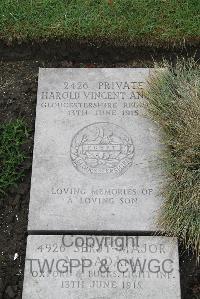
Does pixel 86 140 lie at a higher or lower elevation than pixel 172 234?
higher

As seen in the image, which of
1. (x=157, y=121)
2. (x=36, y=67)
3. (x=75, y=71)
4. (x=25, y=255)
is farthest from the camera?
(x=36, y=67)

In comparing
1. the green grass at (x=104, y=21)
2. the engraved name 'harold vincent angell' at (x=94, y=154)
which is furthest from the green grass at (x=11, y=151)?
the green grass at (x=104, y=21)

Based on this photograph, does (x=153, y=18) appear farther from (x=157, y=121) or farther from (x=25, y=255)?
(x=25, y=255)

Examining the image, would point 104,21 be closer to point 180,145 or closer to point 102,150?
point 102,150

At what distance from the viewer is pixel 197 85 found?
4.13m

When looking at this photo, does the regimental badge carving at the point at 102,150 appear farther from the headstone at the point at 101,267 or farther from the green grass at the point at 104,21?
the green grass at the point at 104,21

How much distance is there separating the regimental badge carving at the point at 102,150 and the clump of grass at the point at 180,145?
0.93ft

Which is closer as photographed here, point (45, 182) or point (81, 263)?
point (81, 263)

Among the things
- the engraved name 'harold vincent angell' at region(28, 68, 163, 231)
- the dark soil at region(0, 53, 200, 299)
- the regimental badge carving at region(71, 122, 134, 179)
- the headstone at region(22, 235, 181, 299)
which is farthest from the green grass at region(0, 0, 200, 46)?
the headstone at region(22, 235, 181, 299)

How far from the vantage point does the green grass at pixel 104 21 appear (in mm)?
4855

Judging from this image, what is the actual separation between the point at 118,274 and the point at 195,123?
1238 millimetres

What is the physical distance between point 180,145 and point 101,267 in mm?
1063

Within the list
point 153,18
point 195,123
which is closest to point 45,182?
point 195,123

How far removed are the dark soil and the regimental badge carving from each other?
0.50m
